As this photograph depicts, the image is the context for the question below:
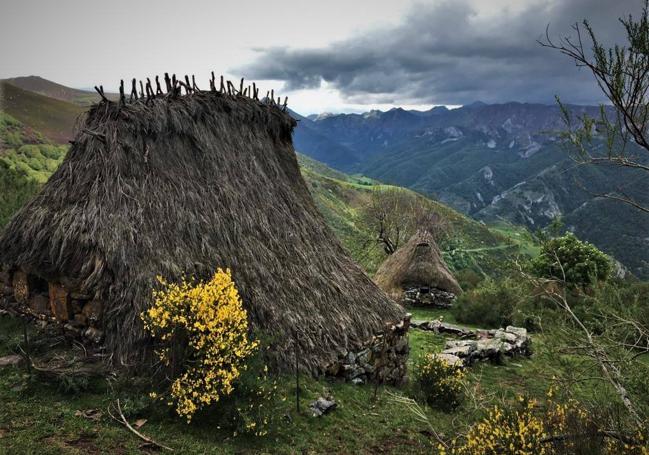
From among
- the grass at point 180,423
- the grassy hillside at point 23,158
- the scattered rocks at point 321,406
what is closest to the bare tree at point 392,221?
the grassy hillside at point 23,158

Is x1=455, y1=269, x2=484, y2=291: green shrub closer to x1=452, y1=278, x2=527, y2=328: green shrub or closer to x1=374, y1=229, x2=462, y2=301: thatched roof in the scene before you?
x1=374, y1=229, x2=462, y2=301: thatched roof

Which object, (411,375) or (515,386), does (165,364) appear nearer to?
(411,375)

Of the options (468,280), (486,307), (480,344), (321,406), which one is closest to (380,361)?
(321,406)

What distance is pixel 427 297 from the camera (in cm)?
2233

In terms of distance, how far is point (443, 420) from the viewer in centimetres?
843

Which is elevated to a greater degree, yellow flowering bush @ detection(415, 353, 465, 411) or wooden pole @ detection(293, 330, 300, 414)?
wooden pole @ detection(293, 330, 300, 414)

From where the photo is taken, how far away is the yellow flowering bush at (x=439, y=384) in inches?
353

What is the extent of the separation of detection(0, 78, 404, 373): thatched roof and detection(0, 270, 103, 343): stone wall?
261 millimetres

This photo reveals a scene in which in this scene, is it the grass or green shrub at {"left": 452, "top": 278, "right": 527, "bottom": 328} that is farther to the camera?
green shrub at {"left": 452, "top": 278, "right": 527, "bottom": 328}

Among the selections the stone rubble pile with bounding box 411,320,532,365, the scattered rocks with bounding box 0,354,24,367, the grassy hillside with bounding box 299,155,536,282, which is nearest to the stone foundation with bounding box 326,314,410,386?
the stone rubble pile with bounding box 411,320,532,365

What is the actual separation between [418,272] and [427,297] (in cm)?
143

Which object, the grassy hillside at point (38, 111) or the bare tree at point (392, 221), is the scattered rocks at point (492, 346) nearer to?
the bare tree at point (392, 221)

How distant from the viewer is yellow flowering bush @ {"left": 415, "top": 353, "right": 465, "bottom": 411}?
8961 millimetres

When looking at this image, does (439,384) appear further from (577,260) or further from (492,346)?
(577,260)
